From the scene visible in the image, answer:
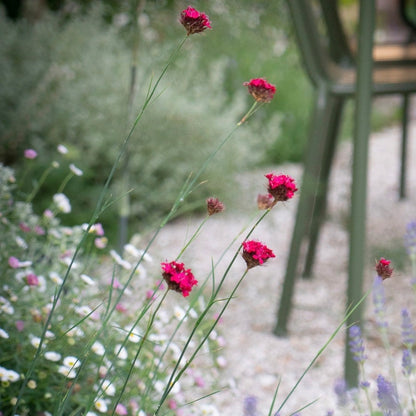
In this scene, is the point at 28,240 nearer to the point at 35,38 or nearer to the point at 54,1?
the point at 35,38

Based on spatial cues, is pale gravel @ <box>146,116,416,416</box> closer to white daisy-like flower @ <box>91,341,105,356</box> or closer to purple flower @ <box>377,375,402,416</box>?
purple flower @ <box>377,375,402,416</box>

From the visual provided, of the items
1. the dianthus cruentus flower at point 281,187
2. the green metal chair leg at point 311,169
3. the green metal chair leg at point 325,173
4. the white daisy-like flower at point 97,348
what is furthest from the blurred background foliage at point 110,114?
the dianthus cruentus flower at point 281,187

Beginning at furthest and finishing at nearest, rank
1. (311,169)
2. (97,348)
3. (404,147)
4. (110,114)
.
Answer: (404,147)
(110,114)
(311,169)
(97,348)

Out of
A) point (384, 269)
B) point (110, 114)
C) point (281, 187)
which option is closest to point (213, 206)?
point (281, 187)

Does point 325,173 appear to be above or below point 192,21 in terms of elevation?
above

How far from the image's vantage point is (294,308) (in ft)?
7.66

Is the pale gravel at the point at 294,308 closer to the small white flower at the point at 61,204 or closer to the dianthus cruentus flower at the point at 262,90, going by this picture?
the dianthus cruentus flower at the point at 262,90

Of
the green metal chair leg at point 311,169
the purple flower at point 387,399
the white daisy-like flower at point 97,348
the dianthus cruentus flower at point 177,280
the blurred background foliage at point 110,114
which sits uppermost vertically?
the blurred background foliage at point 110,114

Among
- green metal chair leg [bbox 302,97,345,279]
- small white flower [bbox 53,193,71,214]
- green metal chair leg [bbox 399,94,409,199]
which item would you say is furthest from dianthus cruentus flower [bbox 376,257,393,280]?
green metal chair leg [bbox 399,94,409,199]

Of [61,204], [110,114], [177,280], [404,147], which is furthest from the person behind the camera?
[404,147]

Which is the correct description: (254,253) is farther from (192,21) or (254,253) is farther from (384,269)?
(192,21)

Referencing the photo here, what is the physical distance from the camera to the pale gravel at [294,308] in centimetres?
176

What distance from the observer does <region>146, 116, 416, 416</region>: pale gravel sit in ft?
5.79

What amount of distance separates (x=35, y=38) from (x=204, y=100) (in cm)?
110
